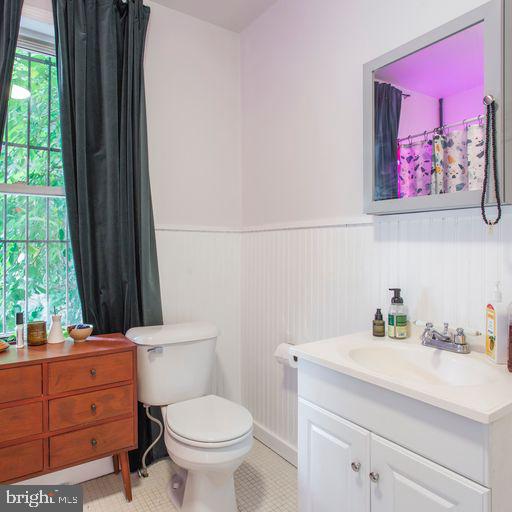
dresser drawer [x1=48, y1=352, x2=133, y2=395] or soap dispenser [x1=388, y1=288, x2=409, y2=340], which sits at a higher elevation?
soap dispenser [x1=388, y1=288, x2=409, y2=340]

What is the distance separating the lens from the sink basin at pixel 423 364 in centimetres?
118

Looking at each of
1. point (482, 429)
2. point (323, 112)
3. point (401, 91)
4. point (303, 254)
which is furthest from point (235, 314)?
point (482, 429)

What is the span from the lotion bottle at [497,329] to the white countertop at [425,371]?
0.03 m

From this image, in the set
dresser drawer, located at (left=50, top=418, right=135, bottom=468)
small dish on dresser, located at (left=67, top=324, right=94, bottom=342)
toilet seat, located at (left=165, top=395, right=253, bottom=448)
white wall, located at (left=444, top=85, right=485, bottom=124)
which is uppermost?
white wall, located at (left=444, top=85, right=485, bottom=124)

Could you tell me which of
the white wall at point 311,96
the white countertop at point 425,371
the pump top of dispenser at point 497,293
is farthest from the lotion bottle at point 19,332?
the pump top of dispenser at point 497,293

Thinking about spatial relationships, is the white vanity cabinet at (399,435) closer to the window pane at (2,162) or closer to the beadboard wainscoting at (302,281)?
the beadboard wainscoting at (302,281)

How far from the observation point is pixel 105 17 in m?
1.99

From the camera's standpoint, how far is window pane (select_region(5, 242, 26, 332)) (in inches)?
75.9

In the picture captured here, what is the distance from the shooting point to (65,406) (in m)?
1.60

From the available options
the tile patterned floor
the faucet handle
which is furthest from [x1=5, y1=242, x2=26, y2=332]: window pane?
the faucet handle

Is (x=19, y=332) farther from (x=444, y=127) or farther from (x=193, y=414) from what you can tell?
(x=444, y=127)

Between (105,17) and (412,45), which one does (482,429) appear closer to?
A: (412,45)

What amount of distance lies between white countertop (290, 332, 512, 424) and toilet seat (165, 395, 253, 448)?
483mm

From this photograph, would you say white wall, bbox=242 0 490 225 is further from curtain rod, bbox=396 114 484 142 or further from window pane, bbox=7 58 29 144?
window pane, bbox=7 58 29 144
